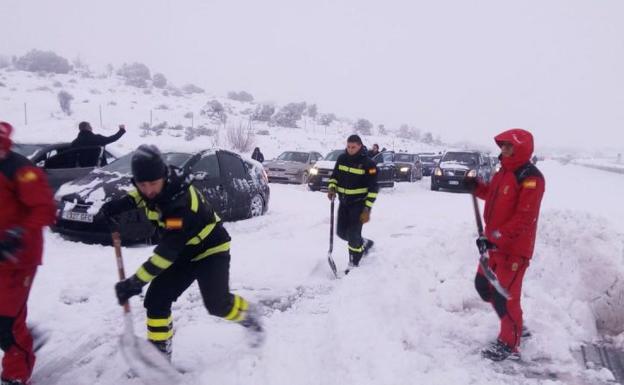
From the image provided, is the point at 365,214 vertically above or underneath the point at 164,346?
above

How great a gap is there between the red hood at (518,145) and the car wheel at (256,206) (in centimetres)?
614

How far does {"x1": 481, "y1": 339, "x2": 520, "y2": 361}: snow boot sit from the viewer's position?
3.84 meters

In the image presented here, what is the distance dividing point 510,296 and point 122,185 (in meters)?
5.44

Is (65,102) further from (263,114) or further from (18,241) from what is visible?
(18,241)

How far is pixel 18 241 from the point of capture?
2.75 metres

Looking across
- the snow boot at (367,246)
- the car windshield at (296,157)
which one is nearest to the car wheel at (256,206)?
the snow boot at (367,246)

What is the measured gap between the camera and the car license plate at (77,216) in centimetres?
649

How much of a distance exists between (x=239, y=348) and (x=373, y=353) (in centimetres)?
111

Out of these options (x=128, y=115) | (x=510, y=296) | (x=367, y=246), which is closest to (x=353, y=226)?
(x=367, y=246)

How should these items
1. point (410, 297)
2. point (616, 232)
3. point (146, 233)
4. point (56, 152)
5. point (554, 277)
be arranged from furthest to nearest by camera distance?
point (56, 152) < point (146, 233) < point (616, 232) < point (554, 277) < point (410, 297)

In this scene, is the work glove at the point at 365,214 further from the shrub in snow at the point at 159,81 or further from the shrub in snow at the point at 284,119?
the shrub in snow at the point at 159,81

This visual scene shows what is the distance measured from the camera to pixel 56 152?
8453 mm

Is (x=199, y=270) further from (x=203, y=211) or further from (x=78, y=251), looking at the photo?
(x=78, y=251)

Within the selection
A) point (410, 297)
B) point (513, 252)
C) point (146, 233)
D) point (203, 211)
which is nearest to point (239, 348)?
point (203, 211)
